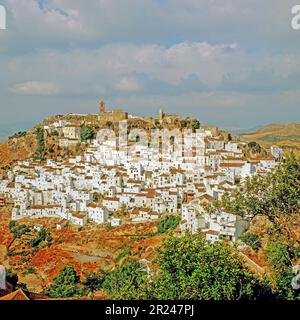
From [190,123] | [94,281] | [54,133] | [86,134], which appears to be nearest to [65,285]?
[94,281]

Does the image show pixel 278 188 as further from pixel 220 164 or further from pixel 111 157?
pixel 111 157

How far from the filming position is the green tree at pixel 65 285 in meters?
12.0

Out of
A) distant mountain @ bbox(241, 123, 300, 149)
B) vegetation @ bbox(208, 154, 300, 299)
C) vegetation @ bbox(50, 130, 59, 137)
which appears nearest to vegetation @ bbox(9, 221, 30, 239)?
vegetation @ bbox(50, 130, 59, 137)

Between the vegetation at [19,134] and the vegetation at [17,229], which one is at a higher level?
the vegetation at [19,134]

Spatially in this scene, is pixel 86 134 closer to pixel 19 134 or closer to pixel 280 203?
pixel 19 134

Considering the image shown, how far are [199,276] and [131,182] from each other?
1600 cm

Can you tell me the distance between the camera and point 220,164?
71.5 feet

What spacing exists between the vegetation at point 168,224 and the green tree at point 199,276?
10837 millimetres

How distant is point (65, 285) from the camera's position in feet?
42.1

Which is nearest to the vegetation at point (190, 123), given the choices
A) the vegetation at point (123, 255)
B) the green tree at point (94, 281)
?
the vegetation at point (123, 255)

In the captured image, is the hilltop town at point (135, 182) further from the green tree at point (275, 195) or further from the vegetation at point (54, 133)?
the green tree at point (275, 195)

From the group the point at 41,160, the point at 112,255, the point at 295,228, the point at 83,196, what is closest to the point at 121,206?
the point at 83,196

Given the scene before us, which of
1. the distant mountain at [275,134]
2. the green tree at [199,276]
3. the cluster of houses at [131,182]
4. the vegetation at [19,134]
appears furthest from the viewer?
the distant mountain at [275,134]

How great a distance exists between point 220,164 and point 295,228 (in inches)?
597
